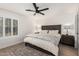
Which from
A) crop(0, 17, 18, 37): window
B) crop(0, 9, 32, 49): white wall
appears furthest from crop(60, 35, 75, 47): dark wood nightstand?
crop(0, 17, 18, 37): window

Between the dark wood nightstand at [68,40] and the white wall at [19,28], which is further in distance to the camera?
the dark wood nightstand at [68,40]

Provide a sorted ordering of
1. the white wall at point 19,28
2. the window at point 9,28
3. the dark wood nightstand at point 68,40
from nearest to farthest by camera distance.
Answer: the window at point 9,28
the white wall at point 19,28
the dark wood nightstand at point 68,40

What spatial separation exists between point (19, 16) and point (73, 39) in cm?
319

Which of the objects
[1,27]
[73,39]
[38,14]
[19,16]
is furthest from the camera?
[73,39]

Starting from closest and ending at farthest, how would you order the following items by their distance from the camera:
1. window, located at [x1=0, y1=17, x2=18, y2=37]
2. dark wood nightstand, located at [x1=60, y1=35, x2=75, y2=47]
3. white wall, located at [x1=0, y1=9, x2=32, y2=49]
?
window, located at [x1=0, y1=17, x2=18, y2=37] → white wall, located at [x1=0, y1=9, x2=32, y2=49] → dark wood nightstand, located at [x1=60, y1=35, x2=75, y2=47]

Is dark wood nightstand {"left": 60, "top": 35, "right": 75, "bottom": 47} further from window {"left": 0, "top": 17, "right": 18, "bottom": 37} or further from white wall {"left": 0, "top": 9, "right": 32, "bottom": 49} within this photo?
window {"left": 0, "top": 17, "right": 18, "bottom": 37}

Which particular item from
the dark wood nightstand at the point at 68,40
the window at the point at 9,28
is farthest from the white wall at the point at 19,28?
the dark wood nightstand at the point at 68,40

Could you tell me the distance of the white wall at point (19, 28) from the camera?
195 cm

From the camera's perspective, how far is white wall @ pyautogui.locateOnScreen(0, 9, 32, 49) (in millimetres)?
1952

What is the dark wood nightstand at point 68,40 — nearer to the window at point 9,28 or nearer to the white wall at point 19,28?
the white wall at point 19,28

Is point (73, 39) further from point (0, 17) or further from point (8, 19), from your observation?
point (0, 17)

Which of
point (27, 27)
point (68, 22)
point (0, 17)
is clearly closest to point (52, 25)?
point (68, 22)

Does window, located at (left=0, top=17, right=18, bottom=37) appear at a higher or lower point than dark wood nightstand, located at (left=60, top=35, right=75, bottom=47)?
higher

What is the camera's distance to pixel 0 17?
197 centimetres
